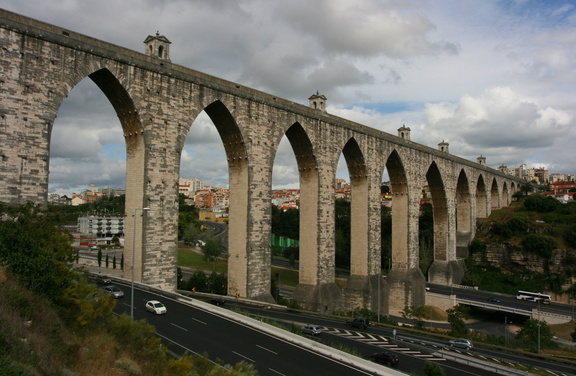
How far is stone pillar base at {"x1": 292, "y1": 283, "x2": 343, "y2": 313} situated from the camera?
3206 centimetres

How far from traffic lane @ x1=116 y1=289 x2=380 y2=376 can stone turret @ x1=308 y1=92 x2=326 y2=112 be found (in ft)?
65.6

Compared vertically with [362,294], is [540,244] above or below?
above

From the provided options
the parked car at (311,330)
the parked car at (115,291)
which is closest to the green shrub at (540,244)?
the parked car at (311,330)

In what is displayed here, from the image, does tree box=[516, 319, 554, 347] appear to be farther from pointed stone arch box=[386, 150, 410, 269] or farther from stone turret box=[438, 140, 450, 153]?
stone turret box=[438, 140, 450, 153]

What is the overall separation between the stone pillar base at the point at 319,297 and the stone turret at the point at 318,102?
46.3 ft

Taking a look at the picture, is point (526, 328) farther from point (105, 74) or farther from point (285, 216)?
point (285, 216)

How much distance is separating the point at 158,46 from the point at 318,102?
48.0 ft

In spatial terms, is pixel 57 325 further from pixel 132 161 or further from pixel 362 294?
pixel 362 294

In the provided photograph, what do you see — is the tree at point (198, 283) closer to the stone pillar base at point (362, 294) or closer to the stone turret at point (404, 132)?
the stone pillar base at point (362, 294)

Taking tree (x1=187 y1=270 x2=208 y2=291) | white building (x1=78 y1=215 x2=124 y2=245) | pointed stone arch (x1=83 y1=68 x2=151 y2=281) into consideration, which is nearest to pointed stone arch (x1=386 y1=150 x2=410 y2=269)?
tree (x1=187 y1=270 x2=208 y2=291)

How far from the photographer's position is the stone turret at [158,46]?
23.5 metres

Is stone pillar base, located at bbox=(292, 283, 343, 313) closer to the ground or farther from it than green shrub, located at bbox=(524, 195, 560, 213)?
closer to the ground

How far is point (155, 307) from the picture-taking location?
19078mm

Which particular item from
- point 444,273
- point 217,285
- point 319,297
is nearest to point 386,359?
point 319,297
